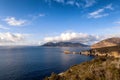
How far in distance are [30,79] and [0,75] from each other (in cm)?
1860

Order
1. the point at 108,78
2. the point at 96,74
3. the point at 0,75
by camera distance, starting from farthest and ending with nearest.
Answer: the point at 0,75 < the point at 96,74 < the point at 108,78

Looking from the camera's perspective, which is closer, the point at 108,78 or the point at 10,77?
the point at 108,78

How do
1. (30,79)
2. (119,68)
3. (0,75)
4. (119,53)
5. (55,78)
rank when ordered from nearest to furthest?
(119,68) < (55,78) < (30,79) < (0,75) < (119,53)

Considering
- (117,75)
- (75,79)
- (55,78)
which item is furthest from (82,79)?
(55,78)

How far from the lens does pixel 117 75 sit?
4359 cm

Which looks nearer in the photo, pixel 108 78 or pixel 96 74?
pixel 108 78

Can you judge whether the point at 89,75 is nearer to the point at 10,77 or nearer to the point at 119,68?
the point at 119,68

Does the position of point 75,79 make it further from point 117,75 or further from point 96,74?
point 117,75

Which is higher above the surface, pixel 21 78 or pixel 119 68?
pixel 119 68

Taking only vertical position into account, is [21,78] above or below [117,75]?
below

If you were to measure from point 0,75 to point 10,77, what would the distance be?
7.88m

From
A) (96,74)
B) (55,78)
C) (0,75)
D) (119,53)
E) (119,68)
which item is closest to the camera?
(96,74)

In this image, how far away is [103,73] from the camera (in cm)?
4650

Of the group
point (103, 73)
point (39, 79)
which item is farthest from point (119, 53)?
point (103, 73)
